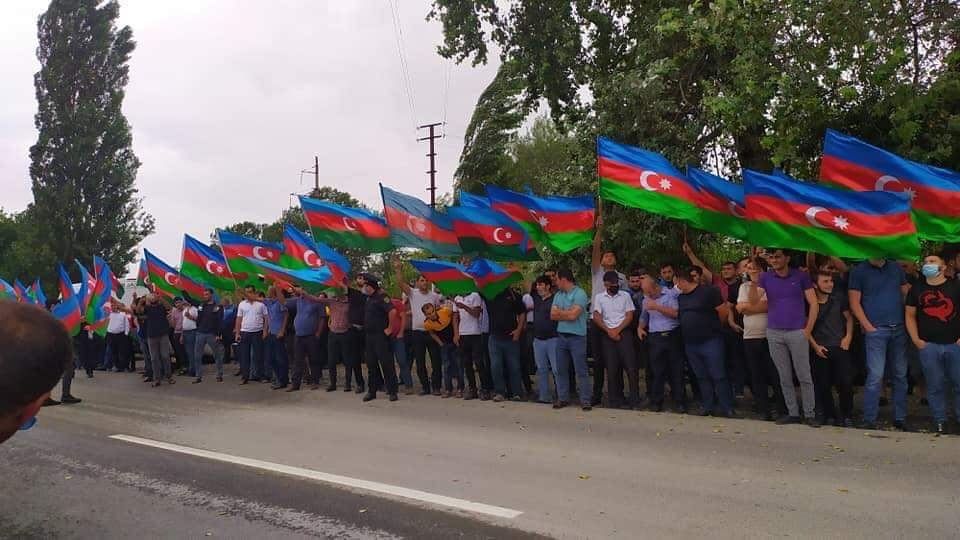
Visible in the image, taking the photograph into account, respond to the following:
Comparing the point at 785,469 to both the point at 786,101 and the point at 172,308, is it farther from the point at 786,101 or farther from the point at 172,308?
the point at 172,308

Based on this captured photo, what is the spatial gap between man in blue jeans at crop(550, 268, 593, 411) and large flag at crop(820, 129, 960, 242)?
3.22m

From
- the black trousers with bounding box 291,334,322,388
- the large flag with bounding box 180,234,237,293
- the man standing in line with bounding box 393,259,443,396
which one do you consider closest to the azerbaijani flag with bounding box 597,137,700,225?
the man standing in line with bounding box 393,259,443,396

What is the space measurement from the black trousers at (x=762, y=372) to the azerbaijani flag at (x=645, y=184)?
5.42 feet

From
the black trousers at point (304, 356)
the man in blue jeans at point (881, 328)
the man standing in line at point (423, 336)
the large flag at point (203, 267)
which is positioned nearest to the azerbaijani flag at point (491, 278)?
the man standing in line at point (423, 336)

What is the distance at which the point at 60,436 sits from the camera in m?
8.39

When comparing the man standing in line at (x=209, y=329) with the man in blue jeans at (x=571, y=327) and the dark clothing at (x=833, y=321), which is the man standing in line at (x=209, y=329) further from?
the dark clothing at (x=833, y=321)

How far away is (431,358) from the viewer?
11.2 meters

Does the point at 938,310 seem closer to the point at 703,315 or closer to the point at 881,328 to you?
the point at 881,328

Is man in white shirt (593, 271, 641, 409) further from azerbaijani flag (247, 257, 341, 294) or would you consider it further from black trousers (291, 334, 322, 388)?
black trousers (291, 334, 322, 388)

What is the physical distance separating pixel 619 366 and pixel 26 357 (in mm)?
7915

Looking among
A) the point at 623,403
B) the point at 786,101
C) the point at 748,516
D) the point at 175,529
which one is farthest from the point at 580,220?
the point at 175,529

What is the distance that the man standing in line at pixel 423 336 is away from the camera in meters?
11.1

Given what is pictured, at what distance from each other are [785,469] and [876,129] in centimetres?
641

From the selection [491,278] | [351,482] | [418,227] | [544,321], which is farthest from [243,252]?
[351,482]
